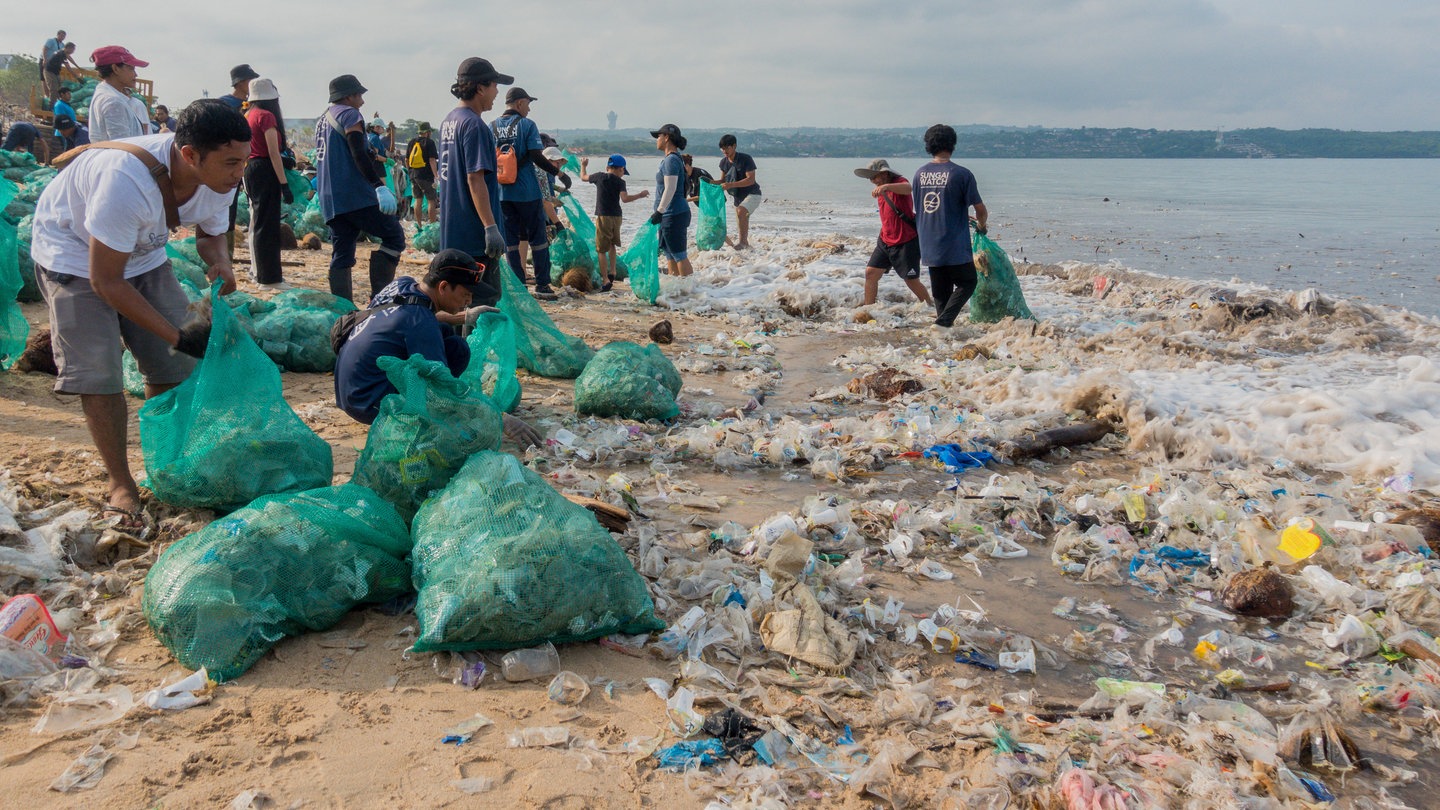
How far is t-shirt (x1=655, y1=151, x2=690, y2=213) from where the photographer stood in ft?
30.0

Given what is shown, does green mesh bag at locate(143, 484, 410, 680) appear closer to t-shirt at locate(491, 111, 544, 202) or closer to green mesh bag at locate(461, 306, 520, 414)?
green mesh bag at locate(461, 306, 520, 414)

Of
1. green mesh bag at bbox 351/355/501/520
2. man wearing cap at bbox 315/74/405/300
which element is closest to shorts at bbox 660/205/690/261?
man wearing cap at bbox 315/74/405/300

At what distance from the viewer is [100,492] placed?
11.1 feet

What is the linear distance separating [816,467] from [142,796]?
2.97 m

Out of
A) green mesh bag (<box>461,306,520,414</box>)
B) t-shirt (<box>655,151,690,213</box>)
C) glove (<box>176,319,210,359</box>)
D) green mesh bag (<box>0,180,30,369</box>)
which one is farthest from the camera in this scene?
t-shirt (<box>655,151,690,213</box>)

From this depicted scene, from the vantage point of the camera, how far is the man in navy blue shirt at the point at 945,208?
24.0 ft

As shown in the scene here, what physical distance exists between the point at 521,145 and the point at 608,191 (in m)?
2.47

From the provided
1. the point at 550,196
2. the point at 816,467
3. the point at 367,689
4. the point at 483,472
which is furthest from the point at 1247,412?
the point at 550,196

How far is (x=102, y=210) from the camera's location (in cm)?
279

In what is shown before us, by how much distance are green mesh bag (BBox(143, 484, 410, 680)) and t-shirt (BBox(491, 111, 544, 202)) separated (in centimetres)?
463

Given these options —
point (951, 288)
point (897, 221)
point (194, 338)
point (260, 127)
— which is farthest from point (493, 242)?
point (951, 288)

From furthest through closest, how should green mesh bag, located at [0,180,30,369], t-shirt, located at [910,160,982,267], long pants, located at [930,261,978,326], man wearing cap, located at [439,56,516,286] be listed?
long pants, located at [930,261,978,326], t-shirt, located at [910,160,982,267], man wearing cap, located at [439,56,516,286], green mesh bag, located at [0,180,30,369]

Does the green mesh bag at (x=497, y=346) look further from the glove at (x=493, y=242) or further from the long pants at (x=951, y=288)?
the long pants at (x=951, y=288)

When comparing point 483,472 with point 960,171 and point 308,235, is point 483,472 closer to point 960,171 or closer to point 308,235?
point 960,171
